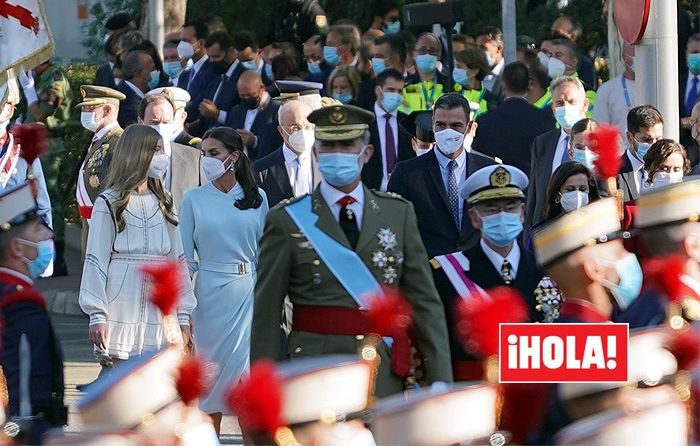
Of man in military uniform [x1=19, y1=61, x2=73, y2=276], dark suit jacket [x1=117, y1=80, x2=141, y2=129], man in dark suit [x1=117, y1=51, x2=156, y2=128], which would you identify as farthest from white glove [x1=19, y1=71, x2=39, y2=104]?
dark suit jacket [x1=117, y1=80, x2=141, y2=129]

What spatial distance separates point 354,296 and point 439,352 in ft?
1.24

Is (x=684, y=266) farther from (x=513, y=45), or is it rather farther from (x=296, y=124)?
(x=513, y=45)

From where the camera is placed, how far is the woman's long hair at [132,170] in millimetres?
10234

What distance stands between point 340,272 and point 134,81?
10211 millimetres

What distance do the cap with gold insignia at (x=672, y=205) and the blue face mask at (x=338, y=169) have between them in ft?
4.61

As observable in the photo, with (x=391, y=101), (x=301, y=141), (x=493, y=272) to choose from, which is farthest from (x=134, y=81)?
(x=493, y=272)

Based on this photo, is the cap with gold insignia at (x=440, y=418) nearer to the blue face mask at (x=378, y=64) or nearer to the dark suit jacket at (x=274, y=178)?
the dark suit jacket at (x=274, y=178)

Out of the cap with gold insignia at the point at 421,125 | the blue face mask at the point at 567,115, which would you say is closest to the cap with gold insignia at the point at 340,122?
the cap with gold insignia at the point at 421,125

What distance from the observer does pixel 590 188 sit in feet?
32.8

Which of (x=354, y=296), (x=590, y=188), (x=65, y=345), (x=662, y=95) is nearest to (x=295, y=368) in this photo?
(x=354, y=296)

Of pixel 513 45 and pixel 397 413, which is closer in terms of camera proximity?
pixel 397 413

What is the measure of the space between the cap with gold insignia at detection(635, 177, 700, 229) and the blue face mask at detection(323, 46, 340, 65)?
12.0 metres

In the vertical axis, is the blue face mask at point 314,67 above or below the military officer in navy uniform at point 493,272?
below

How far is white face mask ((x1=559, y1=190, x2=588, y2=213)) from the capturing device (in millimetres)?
9859
